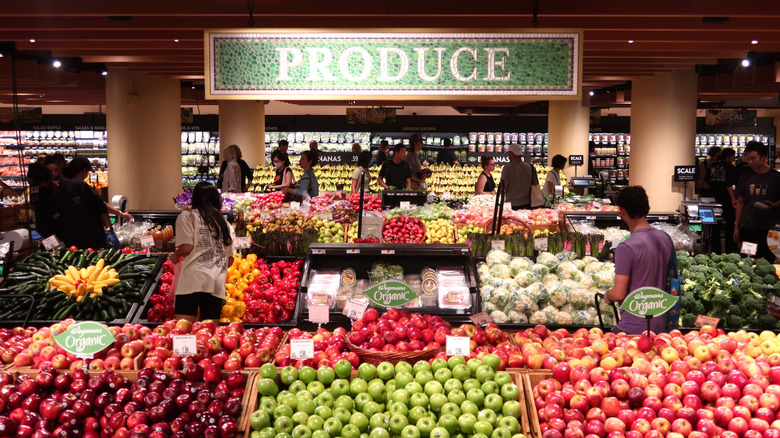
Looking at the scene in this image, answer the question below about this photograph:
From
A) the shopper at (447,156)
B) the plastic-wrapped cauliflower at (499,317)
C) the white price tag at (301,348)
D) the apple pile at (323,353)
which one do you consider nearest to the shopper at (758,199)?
the plastic-wrapped cauliflower at (499,317)

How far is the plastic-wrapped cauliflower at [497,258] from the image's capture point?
18.8ft

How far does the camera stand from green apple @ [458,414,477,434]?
9.46 ft

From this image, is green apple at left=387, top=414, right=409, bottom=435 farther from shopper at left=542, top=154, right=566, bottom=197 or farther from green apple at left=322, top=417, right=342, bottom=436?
shopper at left=542, top=154, right=566, bottom=197

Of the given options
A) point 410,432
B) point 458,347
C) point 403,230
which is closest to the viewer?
point 410,432

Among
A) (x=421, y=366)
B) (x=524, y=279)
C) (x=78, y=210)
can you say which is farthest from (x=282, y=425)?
(x=78, y=210)

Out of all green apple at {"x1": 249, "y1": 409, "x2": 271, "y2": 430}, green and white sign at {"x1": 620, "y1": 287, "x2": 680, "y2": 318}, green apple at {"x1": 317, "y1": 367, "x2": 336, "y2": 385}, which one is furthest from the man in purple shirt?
green apple at {"x1": 249, "y1": 409, "x2": 271, "y2": 430}

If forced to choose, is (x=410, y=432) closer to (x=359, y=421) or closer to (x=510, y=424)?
→ (x=359, y=421)

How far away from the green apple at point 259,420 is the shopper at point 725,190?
938 cm

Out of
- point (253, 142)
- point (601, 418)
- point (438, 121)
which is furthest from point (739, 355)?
point (438, 121)

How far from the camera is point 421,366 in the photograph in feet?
10.7

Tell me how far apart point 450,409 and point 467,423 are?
98 millimetres

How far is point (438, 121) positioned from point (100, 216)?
13.7 metres

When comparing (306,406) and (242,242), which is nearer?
(306,406)

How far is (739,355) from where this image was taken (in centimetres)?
346
